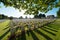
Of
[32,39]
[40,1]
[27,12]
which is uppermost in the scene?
[40,1]

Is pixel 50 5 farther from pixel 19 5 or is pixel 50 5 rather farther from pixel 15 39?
pixel 15 39

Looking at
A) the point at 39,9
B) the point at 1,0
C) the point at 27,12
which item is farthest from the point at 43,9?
the point at 1,0

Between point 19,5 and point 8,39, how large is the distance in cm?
523

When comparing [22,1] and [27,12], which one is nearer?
[22,1]

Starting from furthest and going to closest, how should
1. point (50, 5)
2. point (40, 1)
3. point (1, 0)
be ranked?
1. point (50, 5)
2. point (40, 1)
3. point (1, 0)

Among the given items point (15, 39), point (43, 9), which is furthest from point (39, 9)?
point (15, 39)

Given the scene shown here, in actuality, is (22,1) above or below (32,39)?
above

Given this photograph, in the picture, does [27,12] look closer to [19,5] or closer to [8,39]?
[19,5]

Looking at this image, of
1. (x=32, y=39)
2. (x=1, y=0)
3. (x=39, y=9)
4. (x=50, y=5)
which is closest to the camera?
(x=1, y=0)

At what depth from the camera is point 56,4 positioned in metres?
10.6

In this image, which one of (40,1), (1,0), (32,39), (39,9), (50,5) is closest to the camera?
(1,0)

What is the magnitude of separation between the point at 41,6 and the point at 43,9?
1.52ft

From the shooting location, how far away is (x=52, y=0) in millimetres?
10625

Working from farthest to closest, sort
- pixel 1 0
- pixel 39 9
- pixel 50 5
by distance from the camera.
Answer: pixel 39 9 → pixel 50 5 → pixel 1 0
